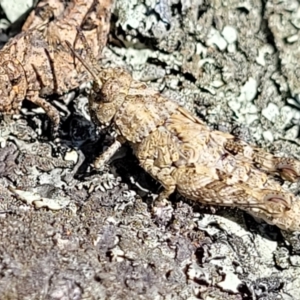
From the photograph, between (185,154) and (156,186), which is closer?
(185,154)

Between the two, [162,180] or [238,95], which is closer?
[162,180]

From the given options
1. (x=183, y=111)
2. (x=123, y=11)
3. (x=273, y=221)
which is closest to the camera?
(x=273, y=221)

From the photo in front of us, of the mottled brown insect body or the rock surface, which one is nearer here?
the rock surface

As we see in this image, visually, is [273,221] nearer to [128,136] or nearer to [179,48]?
[128,136]

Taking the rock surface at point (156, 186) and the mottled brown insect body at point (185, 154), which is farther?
the mottled brown insect body at point (185, 154)

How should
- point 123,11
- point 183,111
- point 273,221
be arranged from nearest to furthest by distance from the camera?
point 273,221
point 183,111
point 123,11

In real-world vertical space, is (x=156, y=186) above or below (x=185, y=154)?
below

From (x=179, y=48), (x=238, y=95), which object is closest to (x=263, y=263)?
(x=238, y=95)

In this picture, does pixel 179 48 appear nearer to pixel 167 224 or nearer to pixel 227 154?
pixel 227 154

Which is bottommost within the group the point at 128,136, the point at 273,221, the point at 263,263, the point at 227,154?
the point at 263,263

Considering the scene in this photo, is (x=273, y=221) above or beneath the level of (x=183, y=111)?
beneath
